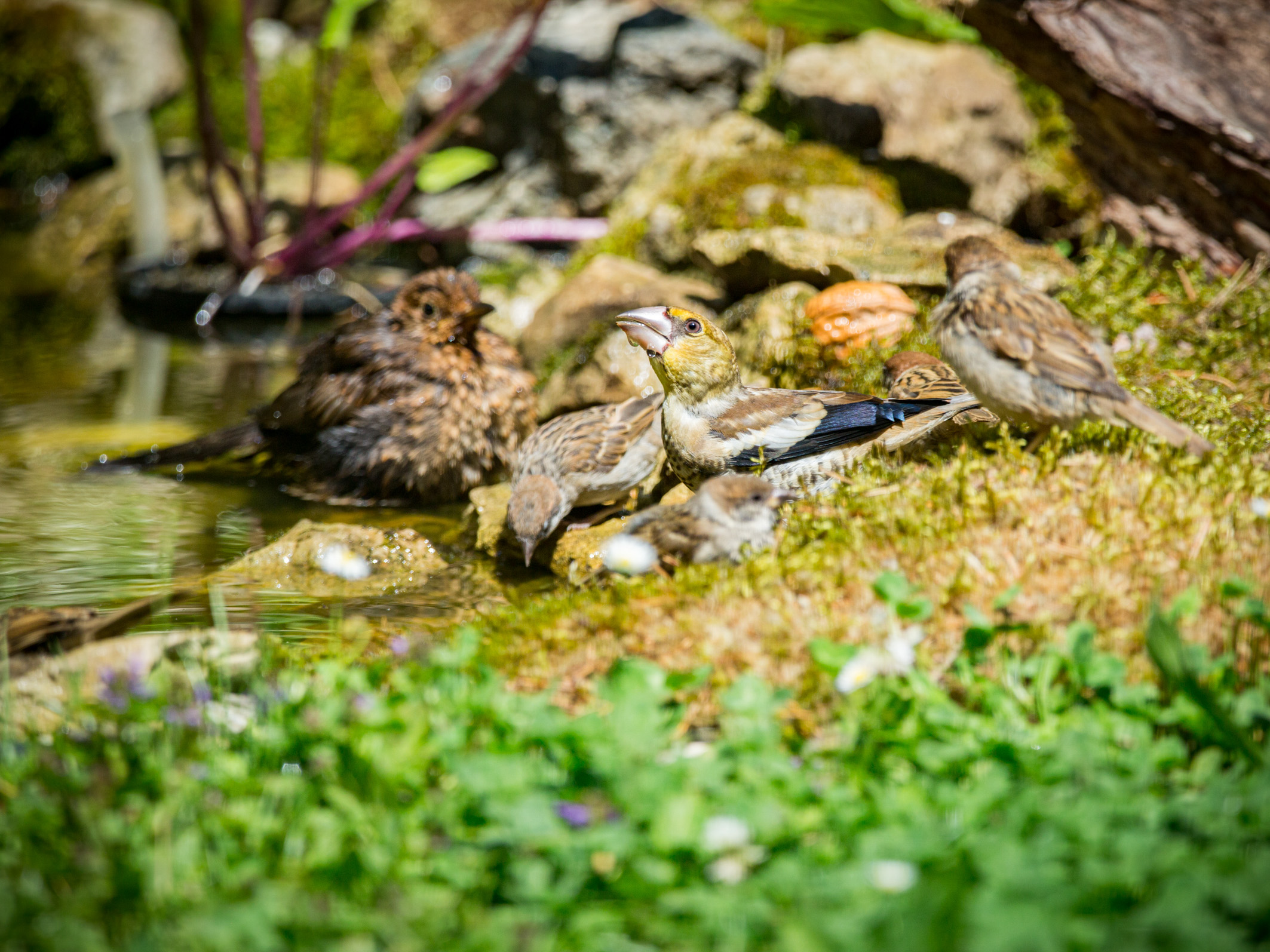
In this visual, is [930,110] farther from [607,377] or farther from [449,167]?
[449,167]

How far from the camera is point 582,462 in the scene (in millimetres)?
5266

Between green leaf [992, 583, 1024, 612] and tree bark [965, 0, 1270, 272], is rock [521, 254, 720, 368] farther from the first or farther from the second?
green leaf [992, 583, 1024, 612]

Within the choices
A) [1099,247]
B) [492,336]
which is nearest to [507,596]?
[492,336]

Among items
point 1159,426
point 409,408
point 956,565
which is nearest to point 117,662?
point 956,565

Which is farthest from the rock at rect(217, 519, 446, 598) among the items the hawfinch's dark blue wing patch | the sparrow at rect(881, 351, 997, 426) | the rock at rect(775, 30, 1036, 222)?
the rock at rect(775, 30, 1036, 222)

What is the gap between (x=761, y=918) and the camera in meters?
2.21

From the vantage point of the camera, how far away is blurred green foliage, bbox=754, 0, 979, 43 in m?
8.92

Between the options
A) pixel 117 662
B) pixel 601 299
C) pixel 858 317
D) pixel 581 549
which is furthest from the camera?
pixel 601 299

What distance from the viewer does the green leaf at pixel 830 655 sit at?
3.04 meters

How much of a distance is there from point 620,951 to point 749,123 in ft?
26.7

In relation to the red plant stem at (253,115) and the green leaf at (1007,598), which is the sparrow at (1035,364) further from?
the red plant stem at (253,115)

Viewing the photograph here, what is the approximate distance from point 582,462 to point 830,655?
244 cm

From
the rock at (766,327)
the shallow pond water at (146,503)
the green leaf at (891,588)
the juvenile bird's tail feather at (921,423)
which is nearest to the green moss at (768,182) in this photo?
the rock at (766,327)

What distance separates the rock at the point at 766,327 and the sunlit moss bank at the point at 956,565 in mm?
1854
